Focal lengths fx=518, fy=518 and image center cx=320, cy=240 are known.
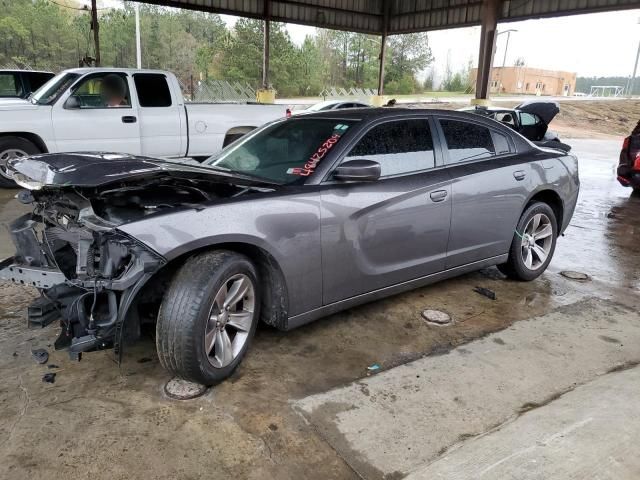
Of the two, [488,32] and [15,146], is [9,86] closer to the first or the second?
[15,146]

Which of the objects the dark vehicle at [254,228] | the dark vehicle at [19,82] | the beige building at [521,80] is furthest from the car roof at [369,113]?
the beige building at [521,80]

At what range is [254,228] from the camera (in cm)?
298

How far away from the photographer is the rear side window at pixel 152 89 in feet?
27.5

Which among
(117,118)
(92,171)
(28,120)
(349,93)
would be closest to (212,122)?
(117,118)

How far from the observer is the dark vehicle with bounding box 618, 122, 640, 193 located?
8969 mm

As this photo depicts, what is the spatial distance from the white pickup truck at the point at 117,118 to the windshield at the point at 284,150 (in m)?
4.72

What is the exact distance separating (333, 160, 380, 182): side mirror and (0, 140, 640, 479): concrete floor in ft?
3.77

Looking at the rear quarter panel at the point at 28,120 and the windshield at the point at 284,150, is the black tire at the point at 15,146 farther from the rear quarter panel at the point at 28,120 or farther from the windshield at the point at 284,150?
the windshield at the point at 284,150

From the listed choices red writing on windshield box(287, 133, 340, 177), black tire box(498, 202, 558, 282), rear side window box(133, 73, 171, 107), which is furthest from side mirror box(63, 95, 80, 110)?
black tire box(498, 202, 558, 282)

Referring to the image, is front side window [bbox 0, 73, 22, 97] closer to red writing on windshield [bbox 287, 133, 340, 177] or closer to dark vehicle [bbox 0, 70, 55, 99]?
dark vehicle [bbox 0, 70, 55, 99]

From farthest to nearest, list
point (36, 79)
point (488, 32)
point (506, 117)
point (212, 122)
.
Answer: point (488, 32)
point (506, 117)
point (36, 79)
point (212, 122)

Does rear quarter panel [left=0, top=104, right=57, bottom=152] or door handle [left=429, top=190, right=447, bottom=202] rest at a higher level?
rear quarter panel [left=0, top=104, right=57, bottom=152]

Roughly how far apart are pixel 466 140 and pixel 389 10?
19714mm

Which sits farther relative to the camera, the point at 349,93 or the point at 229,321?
Result: the point at 349,93
